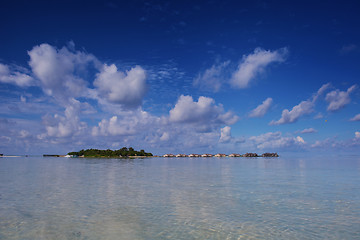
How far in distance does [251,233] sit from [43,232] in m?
Result: 13.9

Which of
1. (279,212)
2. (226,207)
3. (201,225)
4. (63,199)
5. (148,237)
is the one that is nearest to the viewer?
(148,237)

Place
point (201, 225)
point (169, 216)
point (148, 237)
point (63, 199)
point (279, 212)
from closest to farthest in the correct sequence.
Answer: point (148, 237) → point (201, 225) → point (169, 216) → point (279, 212) → point (63, 199)

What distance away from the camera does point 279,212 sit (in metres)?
21.1

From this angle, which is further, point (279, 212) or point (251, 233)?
point (279, 212)

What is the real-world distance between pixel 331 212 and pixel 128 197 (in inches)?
823

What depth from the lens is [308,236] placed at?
50.3 ft

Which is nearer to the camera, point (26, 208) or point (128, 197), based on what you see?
point (26, 208)

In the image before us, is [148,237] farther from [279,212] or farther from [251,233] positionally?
[279,212]

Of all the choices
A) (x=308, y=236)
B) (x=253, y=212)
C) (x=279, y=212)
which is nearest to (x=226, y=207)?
(x=253, y=212)

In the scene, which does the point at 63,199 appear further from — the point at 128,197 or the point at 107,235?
the point at 107,235

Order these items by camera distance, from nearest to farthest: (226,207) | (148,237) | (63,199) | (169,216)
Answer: (148,237) → (169,216) → (226,207) → (63,199)

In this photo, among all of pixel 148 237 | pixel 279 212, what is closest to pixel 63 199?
pixel 148 237

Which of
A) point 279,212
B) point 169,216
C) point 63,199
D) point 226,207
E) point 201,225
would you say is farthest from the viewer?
point 63,199

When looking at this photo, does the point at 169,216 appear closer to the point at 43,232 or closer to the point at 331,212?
the point at 43,232
